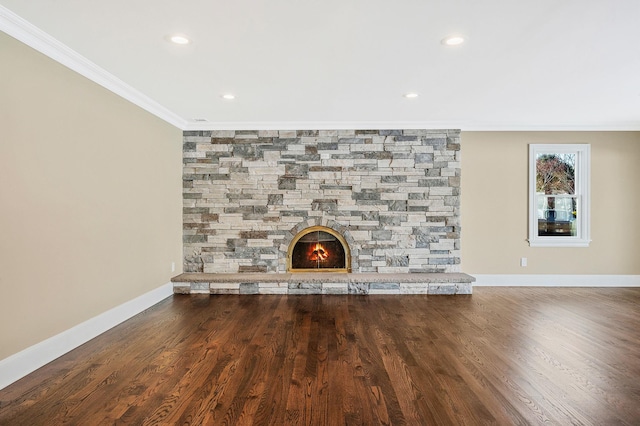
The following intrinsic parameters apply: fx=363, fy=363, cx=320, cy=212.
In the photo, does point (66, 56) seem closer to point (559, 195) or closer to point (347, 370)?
point (347, 370)

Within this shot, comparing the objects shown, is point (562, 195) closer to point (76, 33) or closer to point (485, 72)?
point (485, 72)

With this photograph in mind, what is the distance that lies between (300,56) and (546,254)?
16.2 ft

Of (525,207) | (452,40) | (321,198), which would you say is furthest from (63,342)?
(525,207)

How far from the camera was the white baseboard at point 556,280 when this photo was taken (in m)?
5.64

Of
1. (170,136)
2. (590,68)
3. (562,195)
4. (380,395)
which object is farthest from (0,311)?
(562,195)

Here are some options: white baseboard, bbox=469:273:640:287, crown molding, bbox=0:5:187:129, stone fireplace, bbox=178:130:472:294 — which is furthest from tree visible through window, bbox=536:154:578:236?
crown molding, bbox=0:5:187:129

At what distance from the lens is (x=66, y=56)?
302 cm

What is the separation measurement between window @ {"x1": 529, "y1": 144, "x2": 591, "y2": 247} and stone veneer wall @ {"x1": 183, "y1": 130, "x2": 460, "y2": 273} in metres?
1.32

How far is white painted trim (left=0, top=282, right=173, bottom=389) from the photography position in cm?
253

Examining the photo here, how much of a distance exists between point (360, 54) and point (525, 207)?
4059 mm

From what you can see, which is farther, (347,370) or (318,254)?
(318,254)

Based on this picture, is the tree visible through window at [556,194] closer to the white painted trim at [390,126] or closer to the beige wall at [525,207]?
the beige wall at [525,207]

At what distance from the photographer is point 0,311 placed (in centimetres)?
Result: 246

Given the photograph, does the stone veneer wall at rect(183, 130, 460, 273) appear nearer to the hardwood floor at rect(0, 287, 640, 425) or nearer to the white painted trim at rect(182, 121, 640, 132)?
the white painted trim at rect(182, 121, 640, 132)
